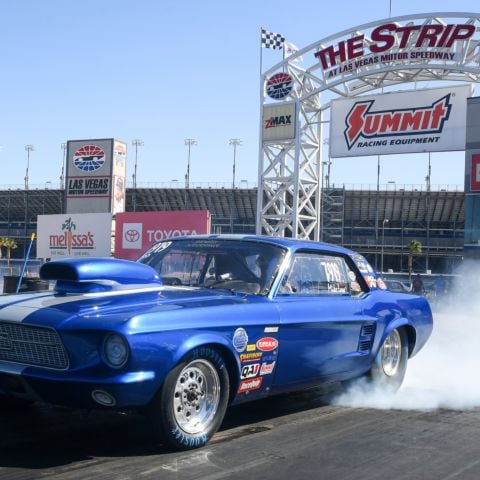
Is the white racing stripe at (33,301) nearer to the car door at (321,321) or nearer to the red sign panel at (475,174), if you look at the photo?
the car door at (321,321)

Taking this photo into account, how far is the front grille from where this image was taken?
399 centimetres

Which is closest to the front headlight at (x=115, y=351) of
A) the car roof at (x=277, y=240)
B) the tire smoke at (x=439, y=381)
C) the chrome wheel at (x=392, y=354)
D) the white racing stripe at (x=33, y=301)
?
the white racing stripe at (x=33, y=301)

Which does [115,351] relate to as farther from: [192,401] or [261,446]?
[261,446]

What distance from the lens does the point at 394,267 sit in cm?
6297

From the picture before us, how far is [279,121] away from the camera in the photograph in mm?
21250

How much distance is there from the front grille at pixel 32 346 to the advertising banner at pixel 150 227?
17224 millimetres

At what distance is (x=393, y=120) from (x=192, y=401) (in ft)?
56.6

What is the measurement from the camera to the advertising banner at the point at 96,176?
30.2m

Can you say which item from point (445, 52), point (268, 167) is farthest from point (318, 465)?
point (268, 167)

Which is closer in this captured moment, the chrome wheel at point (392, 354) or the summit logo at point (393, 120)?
the chrome wheel at point (392, 354)

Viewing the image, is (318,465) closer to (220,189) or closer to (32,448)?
(32,448)

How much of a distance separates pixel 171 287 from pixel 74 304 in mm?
1039

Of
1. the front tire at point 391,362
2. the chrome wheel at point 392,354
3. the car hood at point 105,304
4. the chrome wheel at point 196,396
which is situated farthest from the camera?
the chrome wheel at point 392,354

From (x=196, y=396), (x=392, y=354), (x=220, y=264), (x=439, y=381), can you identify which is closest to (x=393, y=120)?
(x=439, y=381)
